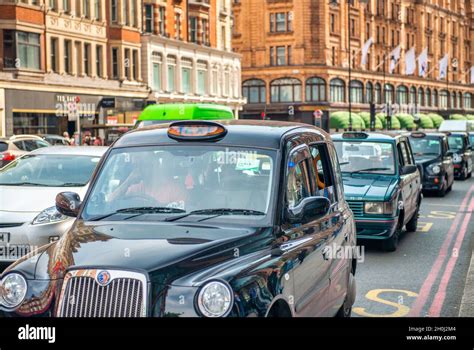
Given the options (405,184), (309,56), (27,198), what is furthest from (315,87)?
(27,198)

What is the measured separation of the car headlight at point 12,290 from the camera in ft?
16.4

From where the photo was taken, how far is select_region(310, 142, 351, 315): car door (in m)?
6.83

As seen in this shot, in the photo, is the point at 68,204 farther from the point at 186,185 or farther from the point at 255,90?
the point at 255,90

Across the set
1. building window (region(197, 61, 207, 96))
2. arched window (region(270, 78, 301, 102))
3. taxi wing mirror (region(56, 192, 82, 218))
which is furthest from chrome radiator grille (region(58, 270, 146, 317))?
arched window (region(270, 78, 301, 102))

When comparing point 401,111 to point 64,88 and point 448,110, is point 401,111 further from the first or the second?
point 64,88

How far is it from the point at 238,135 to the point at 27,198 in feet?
18.9

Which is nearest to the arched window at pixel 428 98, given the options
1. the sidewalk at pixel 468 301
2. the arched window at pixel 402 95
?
the arched window at pixel 402 95

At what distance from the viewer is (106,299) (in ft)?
15.4

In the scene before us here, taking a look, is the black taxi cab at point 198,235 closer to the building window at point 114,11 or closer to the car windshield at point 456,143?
the car windshield at point 456,143

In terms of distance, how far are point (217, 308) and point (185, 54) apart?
58626mm

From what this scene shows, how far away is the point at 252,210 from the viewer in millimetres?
5773

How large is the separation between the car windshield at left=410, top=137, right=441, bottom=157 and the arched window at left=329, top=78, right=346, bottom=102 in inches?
2546

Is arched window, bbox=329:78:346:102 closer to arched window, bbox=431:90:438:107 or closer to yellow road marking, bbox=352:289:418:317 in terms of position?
arched window, bbox=431:90:438:107

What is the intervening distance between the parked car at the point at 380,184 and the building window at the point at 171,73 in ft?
149
